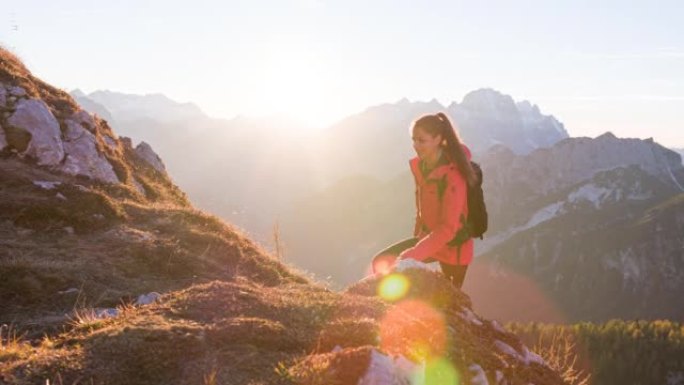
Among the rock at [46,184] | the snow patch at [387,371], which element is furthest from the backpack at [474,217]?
the rock at [46,184]

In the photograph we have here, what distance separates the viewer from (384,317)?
7934 mm

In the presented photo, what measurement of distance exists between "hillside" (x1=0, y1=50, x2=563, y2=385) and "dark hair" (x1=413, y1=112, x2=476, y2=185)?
2388 millimetres

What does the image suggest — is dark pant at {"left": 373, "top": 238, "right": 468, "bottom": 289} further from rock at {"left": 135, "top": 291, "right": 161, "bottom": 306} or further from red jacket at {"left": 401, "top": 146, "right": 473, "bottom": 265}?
rock at {"left": 135, "top": 291, "right": 161, "bottom": 306}

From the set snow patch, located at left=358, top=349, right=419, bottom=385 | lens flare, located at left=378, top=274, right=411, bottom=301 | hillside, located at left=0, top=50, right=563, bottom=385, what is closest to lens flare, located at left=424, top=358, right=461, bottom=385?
hillside, located at left=0, top=50, right=563, bottom=385

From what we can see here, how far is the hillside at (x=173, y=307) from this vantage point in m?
5.81

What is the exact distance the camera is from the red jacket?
28.7 feet

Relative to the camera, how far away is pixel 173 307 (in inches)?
302

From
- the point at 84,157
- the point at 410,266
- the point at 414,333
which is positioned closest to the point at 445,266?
the point at 410,266

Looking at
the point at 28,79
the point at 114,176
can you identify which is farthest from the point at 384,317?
the point at 28,79

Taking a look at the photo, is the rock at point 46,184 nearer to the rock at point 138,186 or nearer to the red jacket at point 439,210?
the rock at point 138,186

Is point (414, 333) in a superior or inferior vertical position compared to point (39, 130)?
inferior

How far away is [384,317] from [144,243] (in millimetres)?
9921

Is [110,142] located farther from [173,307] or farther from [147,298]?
[173,307]

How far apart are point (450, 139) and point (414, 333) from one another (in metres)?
3.45
